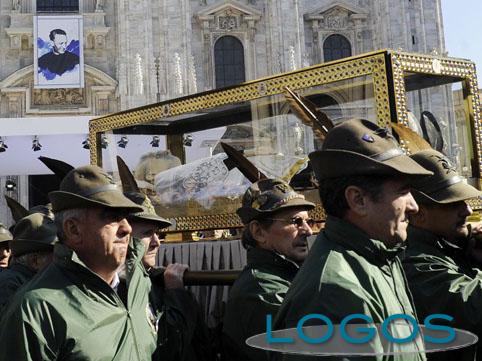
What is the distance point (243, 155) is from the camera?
20.5 feet

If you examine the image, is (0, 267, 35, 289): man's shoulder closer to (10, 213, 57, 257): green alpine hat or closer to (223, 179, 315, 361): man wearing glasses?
(10, 213, 57, 257): green alpine hat

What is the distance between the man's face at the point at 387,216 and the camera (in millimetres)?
2236

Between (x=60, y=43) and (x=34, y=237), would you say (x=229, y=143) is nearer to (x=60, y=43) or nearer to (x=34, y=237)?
(x=34, y=237)

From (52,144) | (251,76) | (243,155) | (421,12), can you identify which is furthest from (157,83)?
(243,155)

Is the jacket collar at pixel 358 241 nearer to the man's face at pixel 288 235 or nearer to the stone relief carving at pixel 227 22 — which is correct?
the man's face at pixel 288 235

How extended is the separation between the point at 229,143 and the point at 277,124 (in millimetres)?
691

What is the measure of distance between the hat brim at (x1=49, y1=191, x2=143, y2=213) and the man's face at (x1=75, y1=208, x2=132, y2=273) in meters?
0.05

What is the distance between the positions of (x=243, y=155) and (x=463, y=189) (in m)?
3.22

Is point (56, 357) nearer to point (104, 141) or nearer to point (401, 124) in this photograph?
point (401, 124)

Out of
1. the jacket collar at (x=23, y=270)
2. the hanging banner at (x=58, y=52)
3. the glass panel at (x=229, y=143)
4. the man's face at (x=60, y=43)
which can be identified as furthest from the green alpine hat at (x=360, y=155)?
the man's face at (x=60, y=43)

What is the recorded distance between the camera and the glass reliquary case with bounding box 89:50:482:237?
5.52 m

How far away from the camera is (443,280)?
9.62 ft

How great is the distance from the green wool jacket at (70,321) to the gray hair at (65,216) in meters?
0.06

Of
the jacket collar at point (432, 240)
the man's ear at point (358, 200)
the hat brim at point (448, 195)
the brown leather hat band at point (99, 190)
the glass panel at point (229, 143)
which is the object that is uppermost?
the glass panel at point (229, 143)
